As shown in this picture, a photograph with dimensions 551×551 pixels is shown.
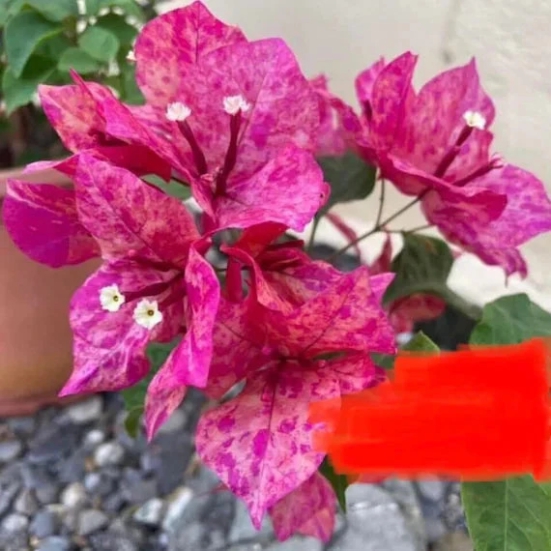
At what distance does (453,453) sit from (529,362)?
0.22ft

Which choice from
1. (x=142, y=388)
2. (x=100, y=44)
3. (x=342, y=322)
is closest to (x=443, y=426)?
(x=342, y=322)

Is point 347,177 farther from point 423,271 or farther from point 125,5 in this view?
point 125,5

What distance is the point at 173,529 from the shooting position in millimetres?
756

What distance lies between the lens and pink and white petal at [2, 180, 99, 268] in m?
0.44

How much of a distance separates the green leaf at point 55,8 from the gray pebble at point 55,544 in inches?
18.9

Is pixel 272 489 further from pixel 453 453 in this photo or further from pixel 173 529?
pixel 173 529

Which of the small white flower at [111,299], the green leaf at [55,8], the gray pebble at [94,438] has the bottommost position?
the gray pebble at [94,438]

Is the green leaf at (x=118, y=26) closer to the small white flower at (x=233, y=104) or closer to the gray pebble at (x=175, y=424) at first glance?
the small white flower at (x=233, y=104)

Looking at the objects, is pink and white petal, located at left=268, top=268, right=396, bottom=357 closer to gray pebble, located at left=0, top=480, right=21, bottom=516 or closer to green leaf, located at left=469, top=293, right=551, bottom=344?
green leaf, located at left=469, top=293, right=551, bottom=344

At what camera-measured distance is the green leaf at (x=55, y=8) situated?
0.62m

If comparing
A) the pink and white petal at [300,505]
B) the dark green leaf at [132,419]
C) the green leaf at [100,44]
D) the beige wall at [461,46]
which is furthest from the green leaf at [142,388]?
the beige wall at [461,46]

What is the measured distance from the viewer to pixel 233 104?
0.43m

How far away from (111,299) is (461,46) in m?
0.59

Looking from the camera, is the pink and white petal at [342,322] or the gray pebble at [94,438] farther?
the gray pebble at [94,438]
